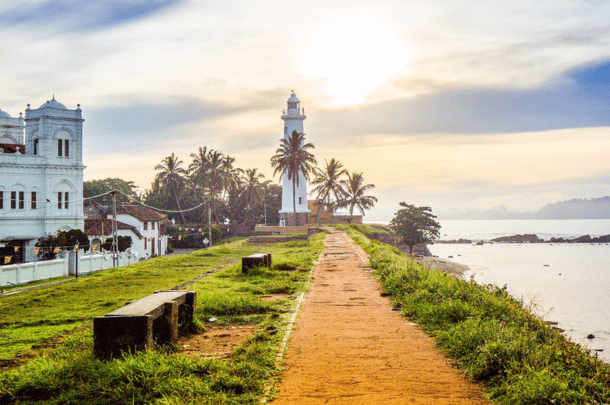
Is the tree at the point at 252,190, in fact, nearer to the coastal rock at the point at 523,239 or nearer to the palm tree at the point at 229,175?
the palm tree at the point at 229,175

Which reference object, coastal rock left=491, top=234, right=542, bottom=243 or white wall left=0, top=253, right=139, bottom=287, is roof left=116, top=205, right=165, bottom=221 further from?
coastal rock left=491, top=234, right=542, bottom=243

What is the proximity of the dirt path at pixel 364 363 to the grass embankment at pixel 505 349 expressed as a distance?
0.81 feet

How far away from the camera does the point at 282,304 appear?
35.4ft

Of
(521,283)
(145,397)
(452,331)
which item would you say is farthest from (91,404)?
(521,283)

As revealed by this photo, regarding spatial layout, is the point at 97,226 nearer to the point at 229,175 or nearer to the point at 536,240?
the point at 229,175

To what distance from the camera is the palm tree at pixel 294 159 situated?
57.1 m

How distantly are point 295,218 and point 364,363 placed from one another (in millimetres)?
51740

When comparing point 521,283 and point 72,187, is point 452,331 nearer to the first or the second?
point 521,283

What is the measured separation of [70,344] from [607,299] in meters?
31.5

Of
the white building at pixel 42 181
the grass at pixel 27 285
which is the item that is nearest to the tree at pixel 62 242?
the white building at pixel 42 181

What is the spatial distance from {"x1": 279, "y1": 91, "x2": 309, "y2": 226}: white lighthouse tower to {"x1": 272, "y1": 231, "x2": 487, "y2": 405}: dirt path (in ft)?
159

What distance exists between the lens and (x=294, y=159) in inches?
2242

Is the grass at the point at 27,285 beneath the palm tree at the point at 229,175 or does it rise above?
beneath

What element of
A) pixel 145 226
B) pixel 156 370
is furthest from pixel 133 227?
pixel 156 370
